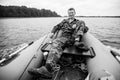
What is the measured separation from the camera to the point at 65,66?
2186 mm

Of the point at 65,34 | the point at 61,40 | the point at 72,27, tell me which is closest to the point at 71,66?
the point at 61,40

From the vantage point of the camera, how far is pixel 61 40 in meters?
2.18

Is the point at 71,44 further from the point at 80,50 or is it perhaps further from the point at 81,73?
the point at 81,73

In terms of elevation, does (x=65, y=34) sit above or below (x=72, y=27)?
below

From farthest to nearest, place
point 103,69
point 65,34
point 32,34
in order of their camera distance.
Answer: point 32,34, point 65,34, point 103,69

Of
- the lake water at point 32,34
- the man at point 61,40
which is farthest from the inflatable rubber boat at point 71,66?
the lake water at point 32,34

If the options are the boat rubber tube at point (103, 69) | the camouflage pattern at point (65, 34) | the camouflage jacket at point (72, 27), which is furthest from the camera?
the camouflage jacket at point (72, 27)

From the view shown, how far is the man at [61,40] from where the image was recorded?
1.53 metres

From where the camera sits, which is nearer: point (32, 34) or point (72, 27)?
point (72, 27)

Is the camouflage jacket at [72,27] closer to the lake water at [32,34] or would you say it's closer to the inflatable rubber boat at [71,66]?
the inflatable rubber boat at [71,66]

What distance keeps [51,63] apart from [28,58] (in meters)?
0.50

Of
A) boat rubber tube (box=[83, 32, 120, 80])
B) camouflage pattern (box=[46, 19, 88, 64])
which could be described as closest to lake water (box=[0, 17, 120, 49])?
camouflage pattern (box=[46, 19, 88, 64])

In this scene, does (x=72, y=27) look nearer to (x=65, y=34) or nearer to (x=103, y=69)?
(x=65, y=34)

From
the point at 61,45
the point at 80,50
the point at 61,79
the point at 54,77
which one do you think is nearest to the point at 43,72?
the point at 54,77
